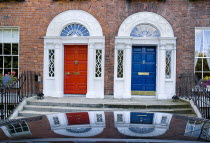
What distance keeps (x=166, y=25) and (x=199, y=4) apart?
162 cm

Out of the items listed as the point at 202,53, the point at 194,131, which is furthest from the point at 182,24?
the point at 194,131

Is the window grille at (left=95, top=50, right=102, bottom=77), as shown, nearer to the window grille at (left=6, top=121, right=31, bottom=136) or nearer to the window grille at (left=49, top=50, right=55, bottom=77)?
the window grille at (left=49, top=50, right=55, bottom=77)

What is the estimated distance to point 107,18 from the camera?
8883 mm

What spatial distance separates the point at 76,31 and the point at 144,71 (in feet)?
11.2

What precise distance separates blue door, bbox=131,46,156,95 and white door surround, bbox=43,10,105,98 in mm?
1471

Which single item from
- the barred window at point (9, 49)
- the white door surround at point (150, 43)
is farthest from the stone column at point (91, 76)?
the barred window at point (9, 49)

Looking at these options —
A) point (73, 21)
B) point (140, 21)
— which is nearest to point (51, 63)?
point (73, 21)

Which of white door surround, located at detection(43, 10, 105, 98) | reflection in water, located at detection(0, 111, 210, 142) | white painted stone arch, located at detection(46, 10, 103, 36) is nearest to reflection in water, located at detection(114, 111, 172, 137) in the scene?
reflection in water, located at detection(0, 111, 210, 142)

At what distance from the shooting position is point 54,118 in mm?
2355

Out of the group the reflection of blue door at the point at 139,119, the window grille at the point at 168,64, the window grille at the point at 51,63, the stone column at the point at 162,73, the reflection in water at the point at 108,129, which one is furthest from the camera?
the window grille at the point at 51,63

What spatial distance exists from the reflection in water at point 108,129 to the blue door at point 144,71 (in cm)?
681

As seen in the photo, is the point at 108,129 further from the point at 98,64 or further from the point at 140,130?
the point at 98,64

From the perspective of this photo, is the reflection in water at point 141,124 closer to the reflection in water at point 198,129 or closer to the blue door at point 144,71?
the reflection in water at point 198,129

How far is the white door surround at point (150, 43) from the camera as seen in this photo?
344 inches
